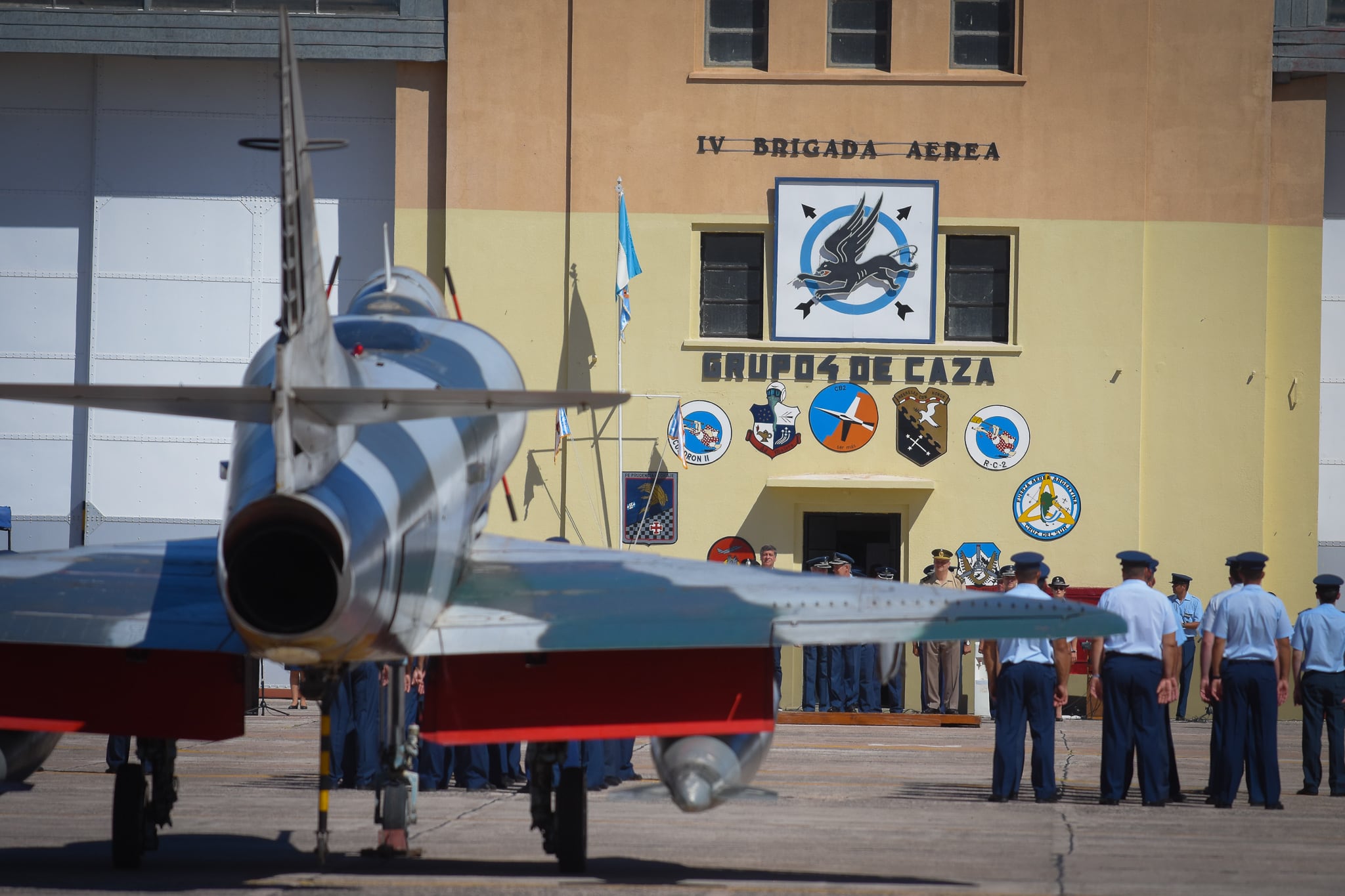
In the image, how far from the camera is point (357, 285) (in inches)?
977

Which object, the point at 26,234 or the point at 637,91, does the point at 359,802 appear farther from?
the point at 26,234

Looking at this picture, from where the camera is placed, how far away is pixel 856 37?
80.2 feet

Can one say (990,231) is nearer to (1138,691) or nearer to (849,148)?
(849,148)

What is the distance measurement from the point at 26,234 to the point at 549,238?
870 cm

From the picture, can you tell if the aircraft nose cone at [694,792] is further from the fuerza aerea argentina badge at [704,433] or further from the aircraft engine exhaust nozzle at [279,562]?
the fuerza aerea argentina badge at [704,433]

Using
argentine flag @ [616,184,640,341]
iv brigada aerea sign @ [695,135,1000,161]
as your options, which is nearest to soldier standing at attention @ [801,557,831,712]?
argentine flag @ [616,184,640,341]

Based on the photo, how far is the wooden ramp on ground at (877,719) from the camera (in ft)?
67.9

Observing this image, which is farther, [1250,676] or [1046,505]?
[1046,505]

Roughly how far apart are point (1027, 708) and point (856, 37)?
1415cm

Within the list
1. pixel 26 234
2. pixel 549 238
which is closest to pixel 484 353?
pixel 549 238

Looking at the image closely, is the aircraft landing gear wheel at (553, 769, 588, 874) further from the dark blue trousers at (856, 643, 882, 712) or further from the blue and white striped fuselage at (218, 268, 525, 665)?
the dark blue trousers at (856, 643, 882, 712)

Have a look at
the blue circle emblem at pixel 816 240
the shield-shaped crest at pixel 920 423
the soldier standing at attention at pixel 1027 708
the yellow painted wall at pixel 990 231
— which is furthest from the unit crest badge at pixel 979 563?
the soldier standing at attention at pixel 1027 708

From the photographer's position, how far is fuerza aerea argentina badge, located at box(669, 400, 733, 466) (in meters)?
23.9

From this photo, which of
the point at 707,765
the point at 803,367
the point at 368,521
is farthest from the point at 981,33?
the point at 368,521
